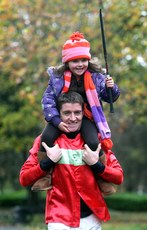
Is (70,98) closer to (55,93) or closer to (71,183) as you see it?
(55,93)

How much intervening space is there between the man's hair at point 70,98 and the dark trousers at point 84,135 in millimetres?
182

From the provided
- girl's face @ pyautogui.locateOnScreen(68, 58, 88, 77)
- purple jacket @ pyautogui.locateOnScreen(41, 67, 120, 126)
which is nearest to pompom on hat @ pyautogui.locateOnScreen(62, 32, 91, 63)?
girl's face @ pyautogui.locateOnScreen(68, 58, 88, 77)

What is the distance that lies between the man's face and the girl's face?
281mm

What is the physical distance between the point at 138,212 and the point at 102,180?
3152cm

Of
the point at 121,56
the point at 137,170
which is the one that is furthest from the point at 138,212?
the point at 121,56

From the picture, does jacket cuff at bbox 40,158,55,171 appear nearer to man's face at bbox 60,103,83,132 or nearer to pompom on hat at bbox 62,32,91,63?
man's face at bbox 60,103,83,132

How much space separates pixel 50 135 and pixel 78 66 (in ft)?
2.06

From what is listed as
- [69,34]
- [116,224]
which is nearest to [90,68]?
[69,34]

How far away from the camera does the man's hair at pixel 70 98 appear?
5.03 m

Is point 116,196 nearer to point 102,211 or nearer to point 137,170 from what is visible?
point 137,170

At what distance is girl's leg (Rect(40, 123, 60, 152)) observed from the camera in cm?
501

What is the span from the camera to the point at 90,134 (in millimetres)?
5031

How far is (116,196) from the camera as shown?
123ft

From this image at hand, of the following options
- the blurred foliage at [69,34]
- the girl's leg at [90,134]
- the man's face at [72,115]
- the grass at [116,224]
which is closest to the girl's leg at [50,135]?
the man's face at [72,115]
